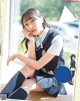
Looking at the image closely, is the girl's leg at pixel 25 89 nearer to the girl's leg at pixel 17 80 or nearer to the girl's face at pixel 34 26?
the girl's leg at pixel 17 80

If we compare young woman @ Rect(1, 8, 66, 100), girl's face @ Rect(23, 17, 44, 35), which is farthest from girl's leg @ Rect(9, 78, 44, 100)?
girl's face @ Rect(23, 17, 44, 35)

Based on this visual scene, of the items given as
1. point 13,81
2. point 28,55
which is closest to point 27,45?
point 28,55

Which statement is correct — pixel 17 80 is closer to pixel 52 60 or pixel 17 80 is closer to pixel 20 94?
pixel 20 94

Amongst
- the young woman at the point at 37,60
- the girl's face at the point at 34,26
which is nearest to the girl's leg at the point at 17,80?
the young woman at the point at 37,60

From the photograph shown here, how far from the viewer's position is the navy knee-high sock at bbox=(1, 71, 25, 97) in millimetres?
1130

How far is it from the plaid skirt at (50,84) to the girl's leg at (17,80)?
0.15 ft

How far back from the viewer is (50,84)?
3.71 ft

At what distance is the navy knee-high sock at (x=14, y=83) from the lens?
113 cm

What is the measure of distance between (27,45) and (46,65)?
5.4 inches

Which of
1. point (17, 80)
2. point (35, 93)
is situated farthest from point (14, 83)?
point (35, 93)

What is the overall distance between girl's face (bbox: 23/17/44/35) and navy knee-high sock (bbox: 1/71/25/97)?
0.21 meters

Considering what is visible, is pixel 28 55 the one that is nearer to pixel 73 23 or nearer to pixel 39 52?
pixel 39 52

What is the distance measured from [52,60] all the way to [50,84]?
0.39ft

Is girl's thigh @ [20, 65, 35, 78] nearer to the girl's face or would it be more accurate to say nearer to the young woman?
the young woman
